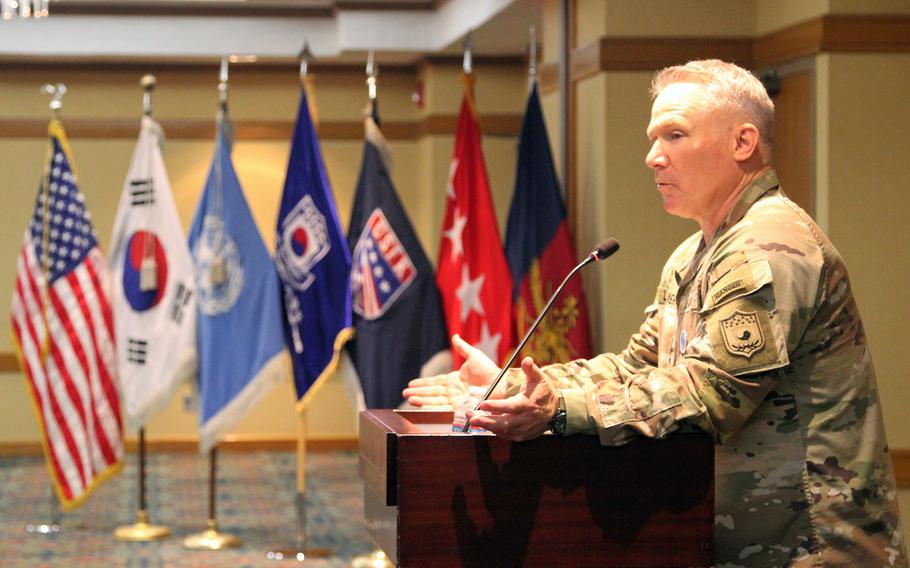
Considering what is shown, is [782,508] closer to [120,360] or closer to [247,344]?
[247,344]

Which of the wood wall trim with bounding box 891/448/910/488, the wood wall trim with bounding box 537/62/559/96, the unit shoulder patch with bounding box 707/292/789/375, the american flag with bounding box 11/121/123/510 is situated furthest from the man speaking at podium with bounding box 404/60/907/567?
the american flag with bounding box 11/121/123/510

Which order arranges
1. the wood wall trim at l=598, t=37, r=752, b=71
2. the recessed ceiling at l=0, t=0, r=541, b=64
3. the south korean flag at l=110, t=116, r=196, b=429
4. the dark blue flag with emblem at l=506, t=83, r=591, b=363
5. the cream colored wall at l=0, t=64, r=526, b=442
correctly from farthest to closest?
the cream colored wall at l=0, t=64, r=526, b=442
the recessed ceiling at l=0, t=0, r=541, b=64
the south korean flag at l=110, t=116, r=196, b=429
the dark blue flag with emblem at l=506, t=83, r=591, b=363
the wood wall trim at l=598, t=37, r=752, b=71

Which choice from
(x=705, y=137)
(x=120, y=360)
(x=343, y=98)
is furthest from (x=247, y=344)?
(x=705, y=137)

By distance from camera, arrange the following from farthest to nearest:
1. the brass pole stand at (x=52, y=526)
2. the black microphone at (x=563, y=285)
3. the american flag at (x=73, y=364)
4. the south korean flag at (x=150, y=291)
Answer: the brass pole stand at (x=52, y=526), the american flag at (x=73, y=364), the south korean flag at (x=150, y=291), the black microphone at (x=563, y=285)

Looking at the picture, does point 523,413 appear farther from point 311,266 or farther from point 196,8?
point 196,8

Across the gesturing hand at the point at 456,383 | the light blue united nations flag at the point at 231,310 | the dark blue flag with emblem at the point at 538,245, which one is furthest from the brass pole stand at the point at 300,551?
the gesturing hand at the point at 456,383

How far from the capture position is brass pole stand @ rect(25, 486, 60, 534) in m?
6.85

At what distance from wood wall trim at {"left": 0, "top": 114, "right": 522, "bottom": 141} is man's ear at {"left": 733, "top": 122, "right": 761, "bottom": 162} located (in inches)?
267

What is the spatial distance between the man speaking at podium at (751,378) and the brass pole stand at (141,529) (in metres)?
4.64

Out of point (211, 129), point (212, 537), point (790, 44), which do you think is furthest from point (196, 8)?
point (790, 44)

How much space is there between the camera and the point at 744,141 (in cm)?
222

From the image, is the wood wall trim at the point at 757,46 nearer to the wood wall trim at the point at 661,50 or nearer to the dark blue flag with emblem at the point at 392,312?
the wood wall trim at the point at 661,50

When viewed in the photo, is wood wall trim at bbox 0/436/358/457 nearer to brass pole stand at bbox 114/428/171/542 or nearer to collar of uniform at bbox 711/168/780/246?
brass pole stand at bbox 114/428/171/542

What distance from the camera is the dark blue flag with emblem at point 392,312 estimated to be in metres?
5.89
